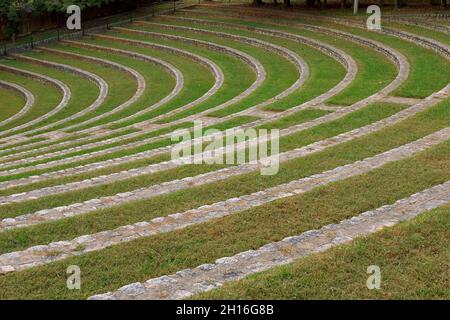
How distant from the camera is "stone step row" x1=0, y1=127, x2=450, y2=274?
9.10 m

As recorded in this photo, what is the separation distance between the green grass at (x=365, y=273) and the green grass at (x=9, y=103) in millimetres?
26493

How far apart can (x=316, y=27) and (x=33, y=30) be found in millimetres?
26608

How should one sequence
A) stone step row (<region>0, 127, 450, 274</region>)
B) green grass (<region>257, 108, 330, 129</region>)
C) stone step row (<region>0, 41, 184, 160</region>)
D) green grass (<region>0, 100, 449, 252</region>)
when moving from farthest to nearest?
stone step row (<region>0, 41, 184, 160</region>) → green grass (<region>257, 108, 330, 129</region>) → green grass (<region>0, 100, 449, 252</region>) → stone step row (<region>0, 127, 450, 274</region>)

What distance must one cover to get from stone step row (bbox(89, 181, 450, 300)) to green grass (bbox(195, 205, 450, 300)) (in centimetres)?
34

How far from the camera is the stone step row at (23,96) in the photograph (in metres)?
29.6

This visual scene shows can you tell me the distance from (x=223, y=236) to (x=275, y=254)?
115cm

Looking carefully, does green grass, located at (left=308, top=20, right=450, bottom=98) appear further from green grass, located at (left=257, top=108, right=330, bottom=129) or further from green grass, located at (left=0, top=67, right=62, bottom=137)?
green grass, located at (left=0, top=67, right=62, bottom=137)

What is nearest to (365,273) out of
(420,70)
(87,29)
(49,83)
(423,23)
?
(420,70)

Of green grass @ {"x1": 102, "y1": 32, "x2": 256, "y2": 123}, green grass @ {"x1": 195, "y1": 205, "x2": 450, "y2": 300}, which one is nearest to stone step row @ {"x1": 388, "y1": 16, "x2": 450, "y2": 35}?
green grass @ {"x1": 102, "y1": 32, "x2": 256, "y2": 123}

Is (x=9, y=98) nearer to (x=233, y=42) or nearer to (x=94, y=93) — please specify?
(x=94, y=93)

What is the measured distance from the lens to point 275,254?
899 cm

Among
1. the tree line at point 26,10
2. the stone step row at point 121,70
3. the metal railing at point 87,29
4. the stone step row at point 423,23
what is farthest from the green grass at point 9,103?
the stone step row at point 423,23

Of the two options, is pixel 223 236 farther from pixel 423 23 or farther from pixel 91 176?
pixel 423 23

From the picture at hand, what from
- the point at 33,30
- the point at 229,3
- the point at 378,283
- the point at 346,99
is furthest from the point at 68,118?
the point at 229,3
